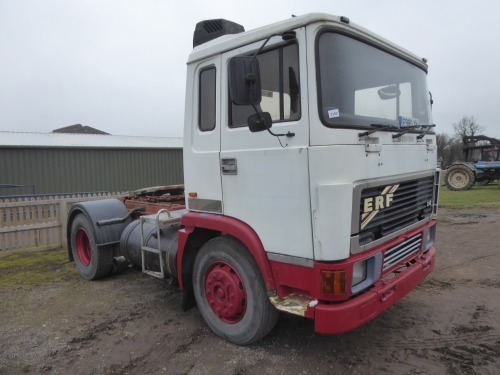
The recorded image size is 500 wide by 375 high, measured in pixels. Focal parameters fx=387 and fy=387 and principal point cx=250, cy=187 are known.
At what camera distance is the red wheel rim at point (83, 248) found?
18.7 ft

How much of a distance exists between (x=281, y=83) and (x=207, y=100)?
0.88 metres

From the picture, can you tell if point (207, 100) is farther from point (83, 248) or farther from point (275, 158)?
point (83, 248)

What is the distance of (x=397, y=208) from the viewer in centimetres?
327

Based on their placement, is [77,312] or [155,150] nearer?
[77,312]

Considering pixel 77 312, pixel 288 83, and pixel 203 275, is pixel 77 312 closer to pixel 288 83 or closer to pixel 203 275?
pixel 203 275

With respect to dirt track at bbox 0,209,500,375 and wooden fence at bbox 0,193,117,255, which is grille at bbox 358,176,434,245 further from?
wooden fence at bbox 0,193,117,255

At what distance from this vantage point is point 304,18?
2740mm

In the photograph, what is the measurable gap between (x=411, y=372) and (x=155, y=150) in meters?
19.0

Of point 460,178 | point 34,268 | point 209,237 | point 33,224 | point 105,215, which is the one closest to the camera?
point 209,237

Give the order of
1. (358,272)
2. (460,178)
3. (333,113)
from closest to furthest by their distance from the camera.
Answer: (333,113) < (358,272) < (460,178)

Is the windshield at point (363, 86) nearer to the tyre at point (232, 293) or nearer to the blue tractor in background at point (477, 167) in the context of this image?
the tyre at point (232, 293)

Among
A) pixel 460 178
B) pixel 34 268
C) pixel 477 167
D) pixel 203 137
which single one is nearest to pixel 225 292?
pixel 203 137

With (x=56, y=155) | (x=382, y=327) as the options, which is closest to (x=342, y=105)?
(x=382, y=327)

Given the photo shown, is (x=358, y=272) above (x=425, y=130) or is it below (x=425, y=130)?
below
